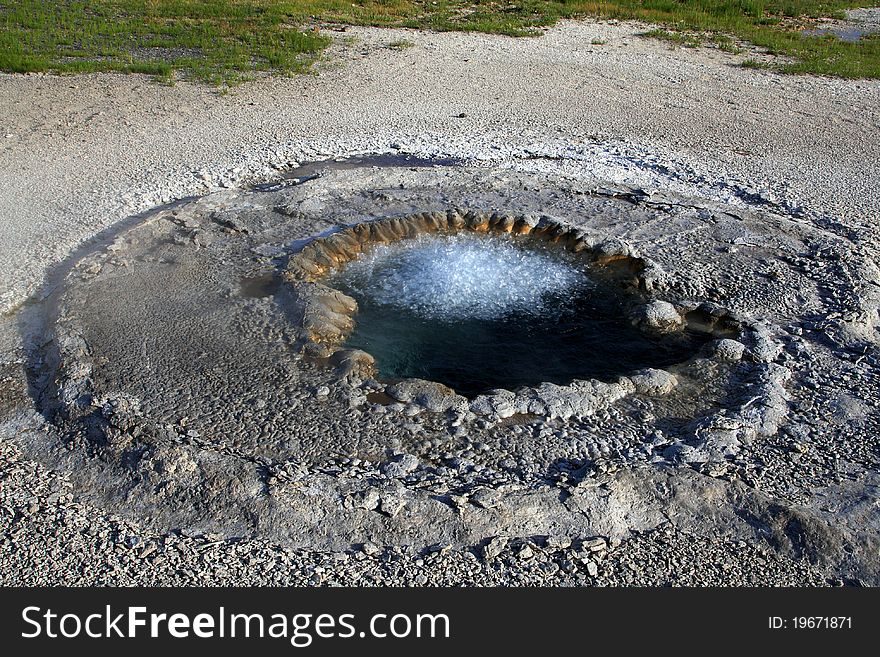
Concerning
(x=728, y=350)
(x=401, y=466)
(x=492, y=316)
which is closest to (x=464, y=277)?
(x=492, y=316)

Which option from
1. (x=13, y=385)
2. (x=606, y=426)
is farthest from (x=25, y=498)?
(x=606, y=426)

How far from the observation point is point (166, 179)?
20.8ft

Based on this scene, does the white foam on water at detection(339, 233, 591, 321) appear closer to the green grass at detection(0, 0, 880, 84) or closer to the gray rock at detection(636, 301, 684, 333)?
the gray rock at detection(636, 301, 684, 333)

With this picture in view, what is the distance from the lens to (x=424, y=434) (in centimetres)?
352

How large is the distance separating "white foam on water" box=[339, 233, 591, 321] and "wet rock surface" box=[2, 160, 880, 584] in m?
0.29

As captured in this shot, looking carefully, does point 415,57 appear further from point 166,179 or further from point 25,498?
point 25,498

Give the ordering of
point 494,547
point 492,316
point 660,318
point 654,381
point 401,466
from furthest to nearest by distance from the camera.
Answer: point 492,316 < point 660,318 < point 654,381 < point 401,466 < point 494,547

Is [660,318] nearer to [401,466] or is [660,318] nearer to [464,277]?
[464,277]

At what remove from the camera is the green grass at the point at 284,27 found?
9141 mm

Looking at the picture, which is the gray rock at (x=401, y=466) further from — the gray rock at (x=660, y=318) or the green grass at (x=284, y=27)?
the green grass at (x=284, y=27)

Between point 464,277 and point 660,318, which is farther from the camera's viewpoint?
Result: point 464,277

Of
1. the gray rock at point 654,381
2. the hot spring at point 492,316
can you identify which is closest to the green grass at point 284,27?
the hot spring at point 492,316

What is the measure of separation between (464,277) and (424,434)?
1728mm

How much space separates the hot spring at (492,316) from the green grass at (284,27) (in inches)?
183
